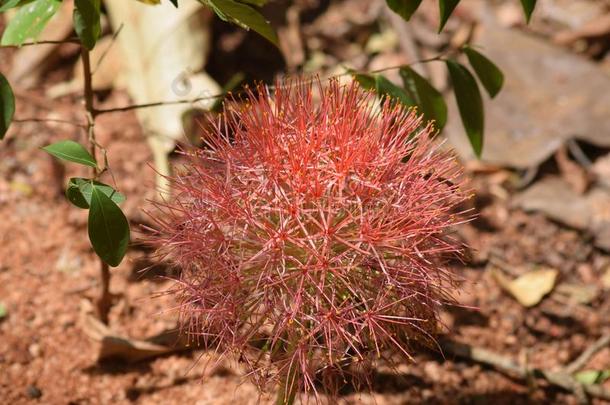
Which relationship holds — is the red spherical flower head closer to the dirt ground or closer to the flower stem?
the flower stem

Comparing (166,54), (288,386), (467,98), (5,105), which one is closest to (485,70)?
(467,98)

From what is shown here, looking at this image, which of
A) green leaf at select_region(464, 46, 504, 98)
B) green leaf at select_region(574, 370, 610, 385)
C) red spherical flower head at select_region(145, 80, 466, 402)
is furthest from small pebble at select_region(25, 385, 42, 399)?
green leaf at select_region(574, 370, 610, 385)

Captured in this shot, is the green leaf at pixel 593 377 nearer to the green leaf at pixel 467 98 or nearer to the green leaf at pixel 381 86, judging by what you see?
the green leaf at pixel 467 98

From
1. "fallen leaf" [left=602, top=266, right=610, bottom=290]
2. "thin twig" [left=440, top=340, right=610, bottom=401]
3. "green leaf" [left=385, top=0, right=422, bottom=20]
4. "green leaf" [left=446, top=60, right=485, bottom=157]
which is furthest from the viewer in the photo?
"fallen leaf" [left=602, top=266, right=610, bottom=290]

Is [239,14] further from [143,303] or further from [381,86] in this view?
[143,303]

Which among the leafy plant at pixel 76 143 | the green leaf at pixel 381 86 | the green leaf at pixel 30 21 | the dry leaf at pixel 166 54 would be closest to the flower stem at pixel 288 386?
the leafy plant at pixel 76 143

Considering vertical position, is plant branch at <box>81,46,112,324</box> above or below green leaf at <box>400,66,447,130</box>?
below
